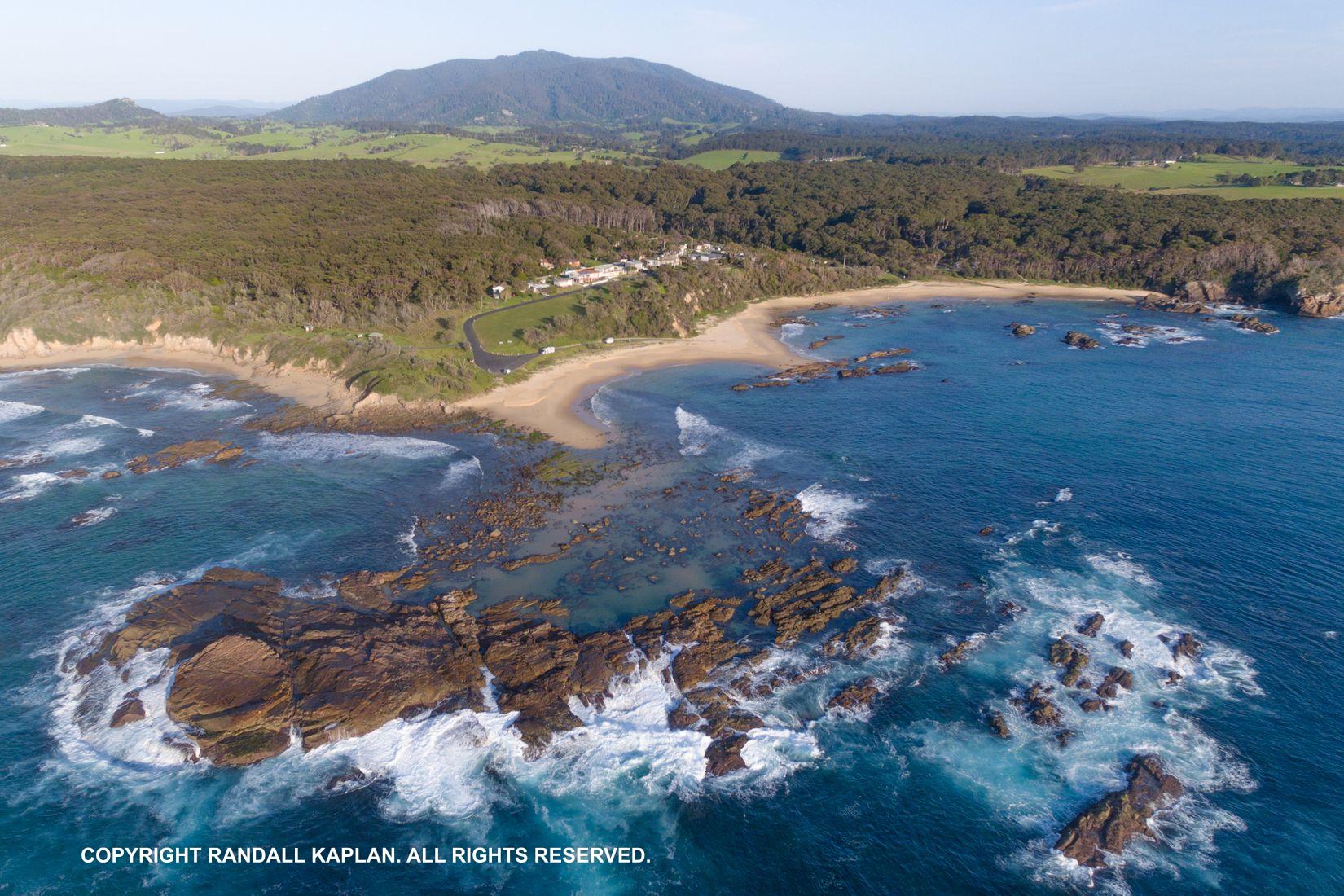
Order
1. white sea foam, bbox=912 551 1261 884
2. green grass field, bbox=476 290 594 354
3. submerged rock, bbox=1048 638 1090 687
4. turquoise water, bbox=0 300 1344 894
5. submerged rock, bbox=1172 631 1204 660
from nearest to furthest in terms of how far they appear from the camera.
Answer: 1. turquoise water, bbox=0 300 1344 894
2. white sea foam, bbox=912 551 1261 884
3. submerged rock, bbox=1048 638 1090 687
4. submerged rock, bbox=1172 631 1204 660
5. green grass field, bbox=476 290 594 354

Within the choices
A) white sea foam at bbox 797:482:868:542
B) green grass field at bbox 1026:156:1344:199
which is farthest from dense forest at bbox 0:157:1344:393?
white sea foam at bbox 797:482:868:542

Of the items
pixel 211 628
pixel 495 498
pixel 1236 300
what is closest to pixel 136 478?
pixel 211 628

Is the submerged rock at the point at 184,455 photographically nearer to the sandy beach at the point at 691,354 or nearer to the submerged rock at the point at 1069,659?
the sandy beach at the point at 691,354

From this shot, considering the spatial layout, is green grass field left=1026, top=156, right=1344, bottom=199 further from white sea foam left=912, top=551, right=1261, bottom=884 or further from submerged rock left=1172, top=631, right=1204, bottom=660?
white sea foam left=912, top=551, right=1261, bottom=884

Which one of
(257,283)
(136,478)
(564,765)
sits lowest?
(564,765)

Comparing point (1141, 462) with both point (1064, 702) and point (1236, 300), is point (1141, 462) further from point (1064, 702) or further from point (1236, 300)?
point (1236, 300)

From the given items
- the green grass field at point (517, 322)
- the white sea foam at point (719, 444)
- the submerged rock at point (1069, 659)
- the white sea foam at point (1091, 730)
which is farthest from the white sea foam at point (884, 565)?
the green grass field at point (517, 322)
